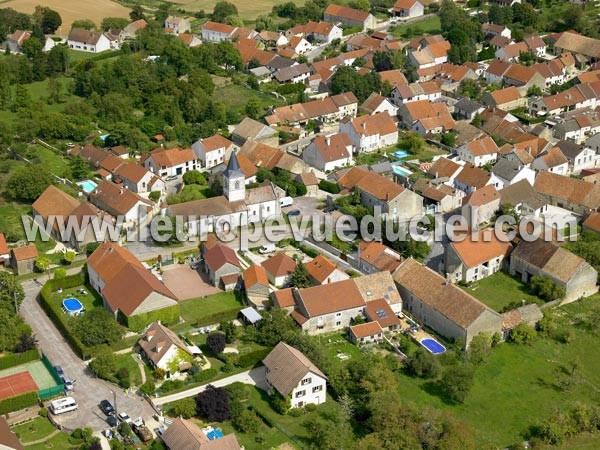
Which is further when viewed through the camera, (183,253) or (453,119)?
(453,119)

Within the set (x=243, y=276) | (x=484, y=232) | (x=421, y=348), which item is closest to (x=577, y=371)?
(x=421, y=348)

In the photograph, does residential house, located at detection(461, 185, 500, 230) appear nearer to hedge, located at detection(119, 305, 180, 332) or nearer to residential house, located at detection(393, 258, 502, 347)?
residential house, located at detection(393, 258, 502, 347)

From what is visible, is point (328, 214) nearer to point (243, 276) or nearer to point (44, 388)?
point (243, 276)

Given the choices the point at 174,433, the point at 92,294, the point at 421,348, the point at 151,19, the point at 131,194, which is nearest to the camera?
the point at 174,433

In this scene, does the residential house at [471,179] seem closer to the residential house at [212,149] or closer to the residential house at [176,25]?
the residential house at [212,149]

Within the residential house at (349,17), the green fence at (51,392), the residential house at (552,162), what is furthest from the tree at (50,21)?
the green fence at (51,392)

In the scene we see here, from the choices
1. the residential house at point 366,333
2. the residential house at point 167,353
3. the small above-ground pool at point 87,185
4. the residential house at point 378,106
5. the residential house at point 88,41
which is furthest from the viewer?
the residential house at point 88,41
